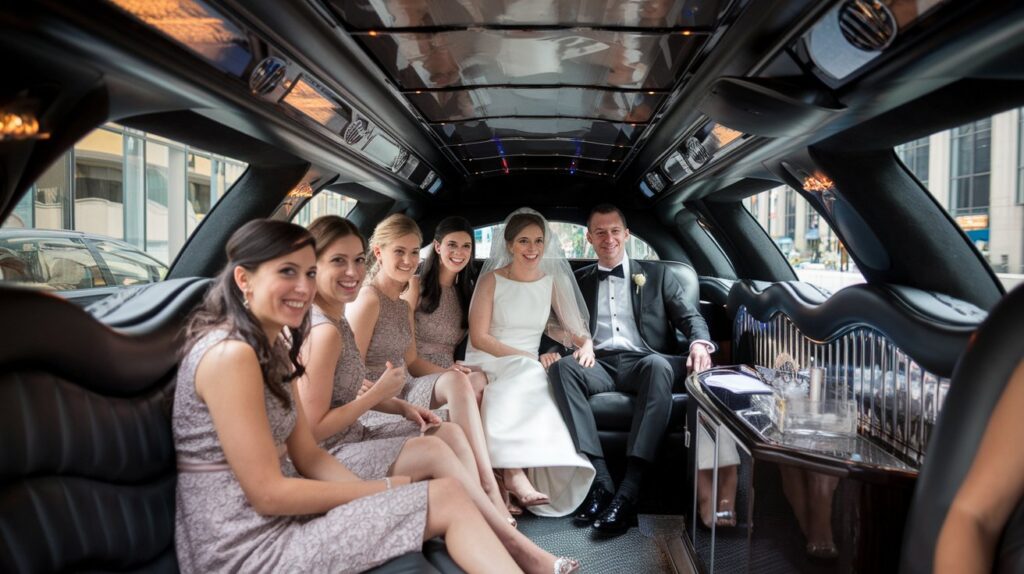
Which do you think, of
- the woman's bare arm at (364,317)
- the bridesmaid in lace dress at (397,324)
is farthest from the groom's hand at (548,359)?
the woman's bare arm at (364,317)

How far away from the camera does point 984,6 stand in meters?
1.25

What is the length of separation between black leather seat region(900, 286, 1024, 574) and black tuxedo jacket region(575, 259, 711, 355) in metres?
2.83

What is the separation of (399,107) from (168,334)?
1704 mm

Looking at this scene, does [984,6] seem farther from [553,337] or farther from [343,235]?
[553,337]

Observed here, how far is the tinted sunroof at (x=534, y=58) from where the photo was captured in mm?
2043

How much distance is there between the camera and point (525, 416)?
3.63 m

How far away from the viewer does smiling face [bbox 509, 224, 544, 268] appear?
13.4 feet

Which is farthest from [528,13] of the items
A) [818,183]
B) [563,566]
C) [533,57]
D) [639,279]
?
[639,279]

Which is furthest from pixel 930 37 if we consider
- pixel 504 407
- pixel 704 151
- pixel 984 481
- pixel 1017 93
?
pixel 504 407

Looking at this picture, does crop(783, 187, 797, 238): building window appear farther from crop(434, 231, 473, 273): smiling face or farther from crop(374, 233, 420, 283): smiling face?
crop(374, 233, 420, 283): smiling face

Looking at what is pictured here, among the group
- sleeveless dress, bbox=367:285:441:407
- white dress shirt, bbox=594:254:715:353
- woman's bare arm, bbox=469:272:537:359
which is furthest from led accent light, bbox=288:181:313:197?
white dress shirt, bbox=594:254:715:353

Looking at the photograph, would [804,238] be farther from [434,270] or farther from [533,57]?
[434,270]

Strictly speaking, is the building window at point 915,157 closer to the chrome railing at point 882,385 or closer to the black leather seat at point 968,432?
the chrome railing at point 882,385

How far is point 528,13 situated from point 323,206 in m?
2.19
